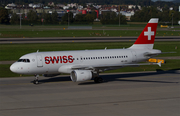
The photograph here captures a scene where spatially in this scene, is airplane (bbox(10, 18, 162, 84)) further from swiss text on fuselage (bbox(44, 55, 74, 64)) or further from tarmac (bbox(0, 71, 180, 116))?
tarmac (bbox(0, 71, 180, 116))

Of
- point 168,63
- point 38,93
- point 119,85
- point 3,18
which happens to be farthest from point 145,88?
point 3,18

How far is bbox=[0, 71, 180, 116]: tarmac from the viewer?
22156 mm

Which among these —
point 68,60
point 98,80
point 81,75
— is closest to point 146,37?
point 98,80

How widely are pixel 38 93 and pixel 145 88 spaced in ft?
38.9

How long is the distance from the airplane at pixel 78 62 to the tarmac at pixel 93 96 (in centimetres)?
150

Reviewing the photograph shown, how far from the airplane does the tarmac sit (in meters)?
1.50

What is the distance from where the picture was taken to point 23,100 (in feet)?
84.8

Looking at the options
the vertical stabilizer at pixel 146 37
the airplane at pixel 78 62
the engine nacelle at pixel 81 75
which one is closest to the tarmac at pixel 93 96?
the engine nacelle at pixel 81 75

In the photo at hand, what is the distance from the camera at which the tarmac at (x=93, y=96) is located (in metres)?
22.2

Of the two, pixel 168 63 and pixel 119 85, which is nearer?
pixel 119 85

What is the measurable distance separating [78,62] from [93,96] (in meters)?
7.86

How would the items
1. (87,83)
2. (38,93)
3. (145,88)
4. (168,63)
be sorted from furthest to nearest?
(168,63), (87,83), (145,88), (38,93)

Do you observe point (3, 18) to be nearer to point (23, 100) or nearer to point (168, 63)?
point (168, 63)

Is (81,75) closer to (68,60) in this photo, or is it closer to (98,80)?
(68,60)
